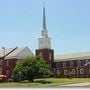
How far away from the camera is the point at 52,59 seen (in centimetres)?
5353

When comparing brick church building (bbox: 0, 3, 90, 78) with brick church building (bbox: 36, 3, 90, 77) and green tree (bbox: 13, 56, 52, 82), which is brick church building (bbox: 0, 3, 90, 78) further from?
green tree (bbox: 13, 56, 52, 82)

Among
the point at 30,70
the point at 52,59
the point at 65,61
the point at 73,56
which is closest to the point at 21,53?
the point at 52,59

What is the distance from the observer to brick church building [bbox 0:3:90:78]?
48.4 meters

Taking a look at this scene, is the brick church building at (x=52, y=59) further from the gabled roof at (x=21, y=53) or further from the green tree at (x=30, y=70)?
the green tree at (x=30, y=70)

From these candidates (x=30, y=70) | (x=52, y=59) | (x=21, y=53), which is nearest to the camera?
(x=30, y=70)

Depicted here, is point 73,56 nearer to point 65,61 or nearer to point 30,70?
point 65,61

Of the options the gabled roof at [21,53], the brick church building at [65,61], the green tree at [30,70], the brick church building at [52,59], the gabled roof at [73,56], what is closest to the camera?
the green tree at [30,70]

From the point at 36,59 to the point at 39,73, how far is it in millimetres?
1727

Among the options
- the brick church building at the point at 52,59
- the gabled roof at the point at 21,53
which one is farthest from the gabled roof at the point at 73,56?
the gabled roof at the point at 21,53

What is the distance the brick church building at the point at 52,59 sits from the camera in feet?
159

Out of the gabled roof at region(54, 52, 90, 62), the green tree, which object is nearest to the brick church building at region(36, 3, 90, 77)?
the gabled roof at region(54, 52, 90, 62)

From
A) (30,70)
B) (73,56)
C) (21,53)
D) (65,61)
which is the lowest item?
(30,70)

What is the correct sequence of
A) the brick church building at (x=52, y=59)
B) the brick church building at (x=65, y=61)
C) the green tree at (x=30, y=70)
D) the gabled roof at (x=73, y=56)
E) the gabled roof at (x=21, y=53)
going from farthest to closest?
the gabled roof at (x=73, y=56) → the brick church building at (x=65, y=61) → the brick church building at (x=52, y=59) → the gabled roof at (x=21, y=53) → the green tree at (x=30, y=70)

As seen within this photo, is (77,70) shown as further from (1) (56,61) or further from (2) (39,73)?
(2) (39,73)
